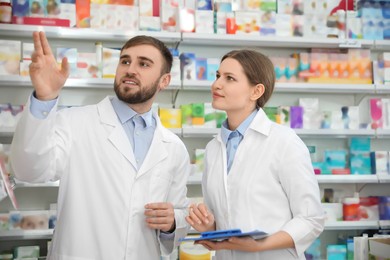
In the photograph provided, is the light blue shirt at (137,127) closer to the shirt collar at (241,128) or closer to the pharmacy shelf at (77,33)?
the shirt collar at (241,128)

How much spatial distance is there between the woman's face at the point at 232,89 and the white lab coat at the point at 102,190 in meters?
0.35

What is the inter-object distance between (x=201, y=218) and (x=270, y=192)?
28 centimetres

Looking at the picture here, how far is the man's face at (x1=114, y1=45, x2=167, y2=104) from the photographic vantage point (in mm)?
2145

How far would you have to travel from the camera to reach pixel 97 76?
12.6 feet

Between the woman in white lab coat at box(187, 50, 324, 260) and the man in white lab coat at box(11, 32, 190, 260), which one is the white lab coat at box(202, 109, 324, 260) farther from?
the man in white lab coat at box(11, 32, 190, 260)

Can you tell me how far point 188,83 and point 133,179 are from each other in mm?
2031

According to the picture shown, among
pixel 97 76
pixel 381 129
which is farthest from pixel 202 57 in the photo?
pixel 381 129

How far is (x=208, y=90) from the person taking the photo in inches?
171

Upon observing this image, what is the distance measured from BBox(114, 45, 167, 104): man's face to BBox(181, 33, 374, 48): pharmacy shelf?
1791 millimetres

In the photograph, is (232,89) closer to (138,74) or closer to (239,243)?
(138,74)

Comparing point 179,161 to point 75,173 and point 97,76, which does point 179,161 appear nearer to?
point 75,173

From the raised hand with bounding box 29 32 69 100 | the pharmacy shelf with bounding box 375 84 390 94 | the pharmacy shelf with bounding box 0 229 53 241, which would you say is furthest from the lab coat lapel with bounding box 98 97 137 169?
the pharmacy shelf with bounding box 375 84 390 94

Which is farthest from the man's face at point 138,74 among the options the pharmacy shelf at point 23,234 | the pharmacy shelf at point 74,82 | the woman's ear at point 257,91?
the pharmacy shelf at point 23,234

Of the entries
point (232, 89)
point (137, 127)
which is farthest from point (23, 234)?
point (232, 89)
